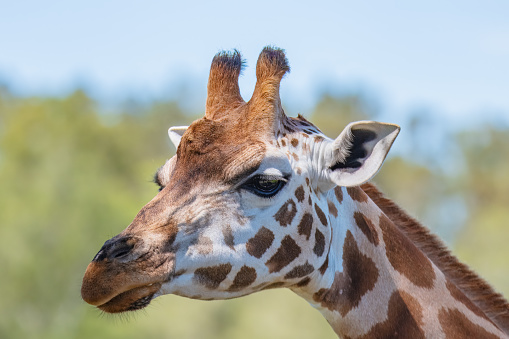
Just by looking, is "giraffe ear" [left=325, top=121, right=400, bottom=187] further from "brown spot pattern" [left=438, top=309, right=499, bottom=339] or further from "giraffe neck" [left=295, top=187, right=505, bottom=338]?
"brown spot pattern" [left=438, top=309, right=499, bottom=339]

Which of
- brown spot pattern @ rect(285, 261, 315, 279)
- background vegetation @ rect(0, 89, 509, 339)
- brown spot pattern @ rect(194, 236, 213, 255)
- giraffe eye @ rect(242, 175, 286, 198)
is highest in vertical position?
giraffe eye @ rect(242, 175, 286, 198)

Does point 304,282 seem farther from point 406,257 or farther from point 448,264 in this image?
point 448,264

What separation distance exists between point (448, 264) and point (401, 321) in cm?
95

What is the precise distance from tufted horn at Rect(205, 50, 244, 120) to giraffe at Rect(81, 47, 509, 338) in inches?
0.5

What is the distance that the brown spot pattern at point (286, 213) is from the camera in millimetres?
5981

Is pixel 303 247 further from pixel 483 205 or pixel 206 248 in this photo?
pixel 483 205

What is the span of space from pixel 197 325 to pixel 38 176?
16507mm

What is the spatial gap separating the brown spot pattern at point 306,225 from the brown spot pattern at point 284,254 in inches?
4.6

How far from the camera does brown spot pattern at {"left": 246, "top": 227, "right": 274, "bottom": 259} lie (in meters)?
5.85

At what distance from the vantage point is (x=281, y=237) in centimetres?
→ 598

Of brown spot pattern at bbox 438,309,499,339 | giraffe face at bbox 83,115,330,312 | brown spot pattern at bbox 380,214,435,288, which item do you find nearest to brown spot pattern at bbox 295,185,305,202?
giraffe face at bbox 83,115,330,312

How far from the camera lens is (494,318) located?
6727 millimetres

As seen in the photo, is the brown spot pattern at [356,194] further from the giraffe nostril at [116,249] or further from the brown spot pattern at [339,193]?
the giraffe nostril at [116,249]

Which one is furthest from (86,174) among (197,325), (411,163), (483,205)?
(483,205)
